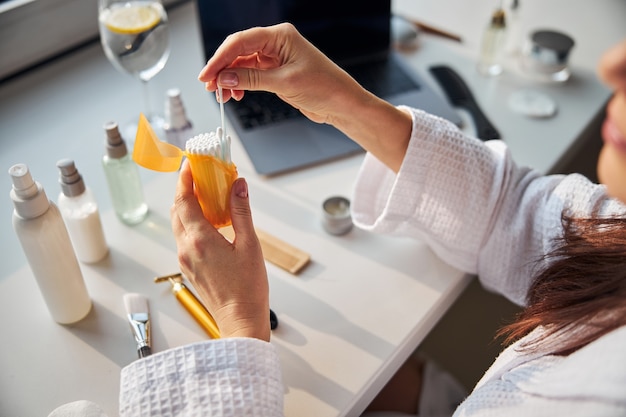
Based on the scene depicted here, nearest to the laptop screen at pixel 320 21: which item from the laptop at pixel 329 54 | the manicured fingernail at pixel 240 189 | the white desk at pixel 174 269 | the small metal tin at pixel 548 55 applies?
the laptop at pixel 329 54

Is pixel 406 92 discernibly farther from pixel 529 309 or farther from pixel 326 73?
pixel 529 309

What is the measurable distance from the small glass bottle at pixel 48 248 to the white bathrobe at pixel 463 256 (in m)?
0.15

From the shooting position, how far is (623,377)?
0.48 m

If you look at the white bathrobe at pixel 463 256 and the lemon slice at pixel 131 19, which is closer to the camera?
the white bathrobe at pixel 463 256

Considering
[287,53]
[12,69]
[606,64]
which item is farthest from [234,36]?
[12,69]

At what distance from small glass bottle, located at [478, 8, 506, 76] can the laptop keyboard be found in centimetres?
17

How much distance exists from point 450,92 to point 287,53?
18.1 inches

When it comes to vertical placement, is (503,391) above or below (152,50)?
below

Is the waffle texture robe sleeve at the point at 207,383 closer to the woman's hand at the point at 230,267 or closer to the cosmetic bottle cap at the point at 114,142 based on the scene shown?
the woman's hand at the point at 230,267

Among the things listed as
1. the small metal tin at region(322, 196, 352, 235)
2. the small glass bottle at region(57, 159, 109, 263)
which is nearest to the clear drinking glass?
the small glass bottle at region(57, 159, 109, 263)

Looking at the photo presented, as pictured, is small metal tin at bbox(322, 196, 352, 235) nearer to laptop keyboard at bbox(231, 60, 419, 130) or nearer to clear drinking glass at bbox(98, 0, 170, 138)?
laptop keyboard at bbox(231, 60, 419, 130)

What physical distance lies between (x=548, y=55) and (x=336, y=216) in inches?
23.3

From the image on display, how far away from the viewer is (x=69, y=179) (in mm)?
663

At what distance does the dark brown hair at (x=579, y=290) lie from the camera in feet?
1.83
